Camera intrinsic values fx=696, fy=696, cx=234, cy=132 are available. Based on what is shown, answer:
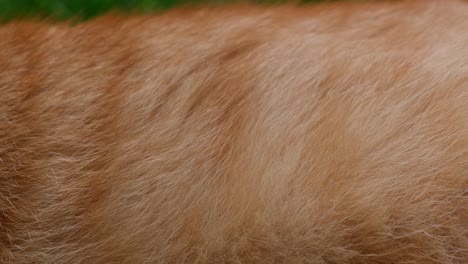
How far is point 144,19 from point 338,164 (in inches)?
17.2

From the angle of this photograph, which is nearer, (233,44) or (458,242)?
(458,242)

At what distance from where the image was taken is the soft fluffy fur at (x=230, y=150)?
1062mm

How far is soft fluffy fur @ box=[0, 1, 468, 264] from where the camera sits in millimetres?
1062

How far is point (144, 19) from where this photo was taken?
1237mm

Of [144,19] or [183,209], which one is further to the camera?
[144,19]

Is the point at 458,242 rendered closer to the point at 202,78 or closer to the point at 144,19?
the point at 202,78

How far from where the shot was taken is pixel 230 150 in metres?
1.11

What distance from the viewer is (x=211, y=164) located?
3.62ft

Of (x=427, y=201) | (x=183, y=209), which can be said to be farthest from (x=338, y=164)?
(x=183, y=209)

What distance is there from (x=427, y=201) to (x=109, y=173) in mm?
494

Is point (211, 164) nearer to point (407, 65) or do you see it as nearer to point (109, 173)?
point (109, 173)

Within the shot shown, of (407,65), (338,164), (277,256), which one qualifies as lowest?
(277,256)

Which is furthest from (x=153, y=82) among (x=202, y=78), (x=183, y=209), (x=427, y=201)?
(x=427, y=201)

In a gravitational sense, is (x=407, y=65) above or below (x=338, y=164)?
above
